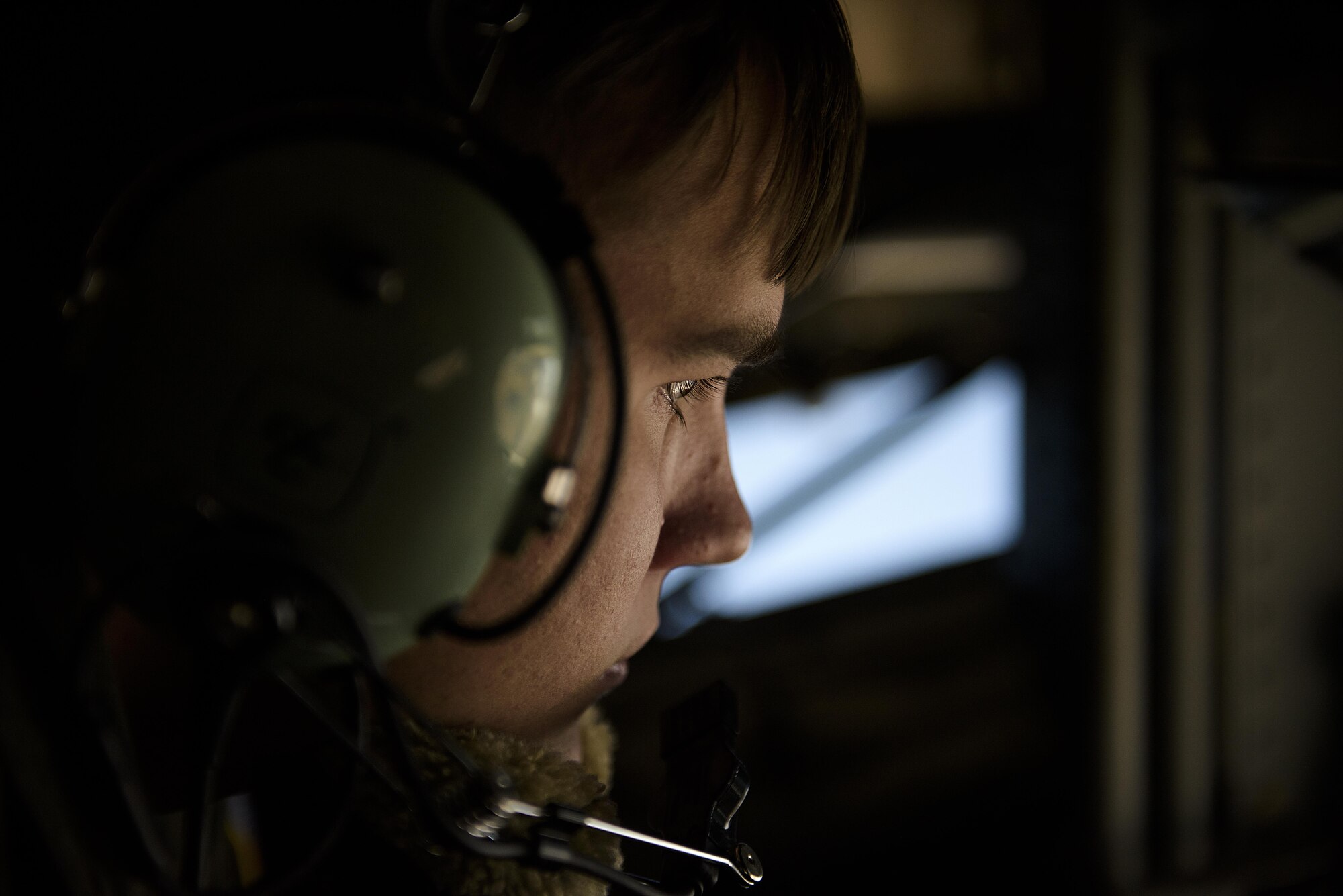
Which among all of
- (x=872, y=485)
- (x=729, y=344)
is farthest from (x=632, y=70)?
(x=872, y=485)

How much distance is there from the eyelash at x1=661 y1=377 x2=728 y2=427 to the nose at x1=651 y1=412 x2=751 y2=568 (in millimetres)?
24

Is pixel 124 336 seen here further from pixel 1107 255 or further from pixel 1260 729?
pixel 1260 729

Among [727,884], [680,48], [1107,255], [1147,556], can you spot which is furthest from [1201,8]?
[727,884]

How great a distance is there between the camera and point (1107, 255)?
1.64 m

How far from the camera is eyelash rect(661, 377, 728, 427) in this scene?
25.5 inches

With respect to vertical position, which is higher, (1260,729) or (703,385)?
(703,385)

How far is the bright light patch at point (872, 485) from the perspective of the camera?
2.72m

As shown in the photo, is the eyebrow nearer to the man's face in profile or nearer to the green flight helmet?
the man's face in profile

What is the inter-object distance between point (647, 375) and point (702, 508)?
0.18 metres

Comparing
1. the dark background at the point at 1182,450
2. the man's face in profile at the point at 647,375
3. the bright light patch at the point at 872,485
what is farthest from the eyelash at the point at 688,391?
the bright light patch at the point at 872,485

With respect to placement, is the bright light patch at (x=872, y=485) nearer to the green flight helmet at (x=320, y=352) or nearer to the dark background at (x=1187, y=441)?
the dark background at (x=1187, y=441)

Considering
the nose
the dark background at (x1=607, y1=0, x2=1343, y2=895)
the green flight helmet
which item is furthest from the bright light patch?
the green flight helmet

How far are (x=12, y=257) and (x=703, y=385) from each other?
434 mm

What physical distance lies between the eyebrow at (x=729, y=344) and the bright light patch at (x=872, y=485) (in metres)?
1.91
